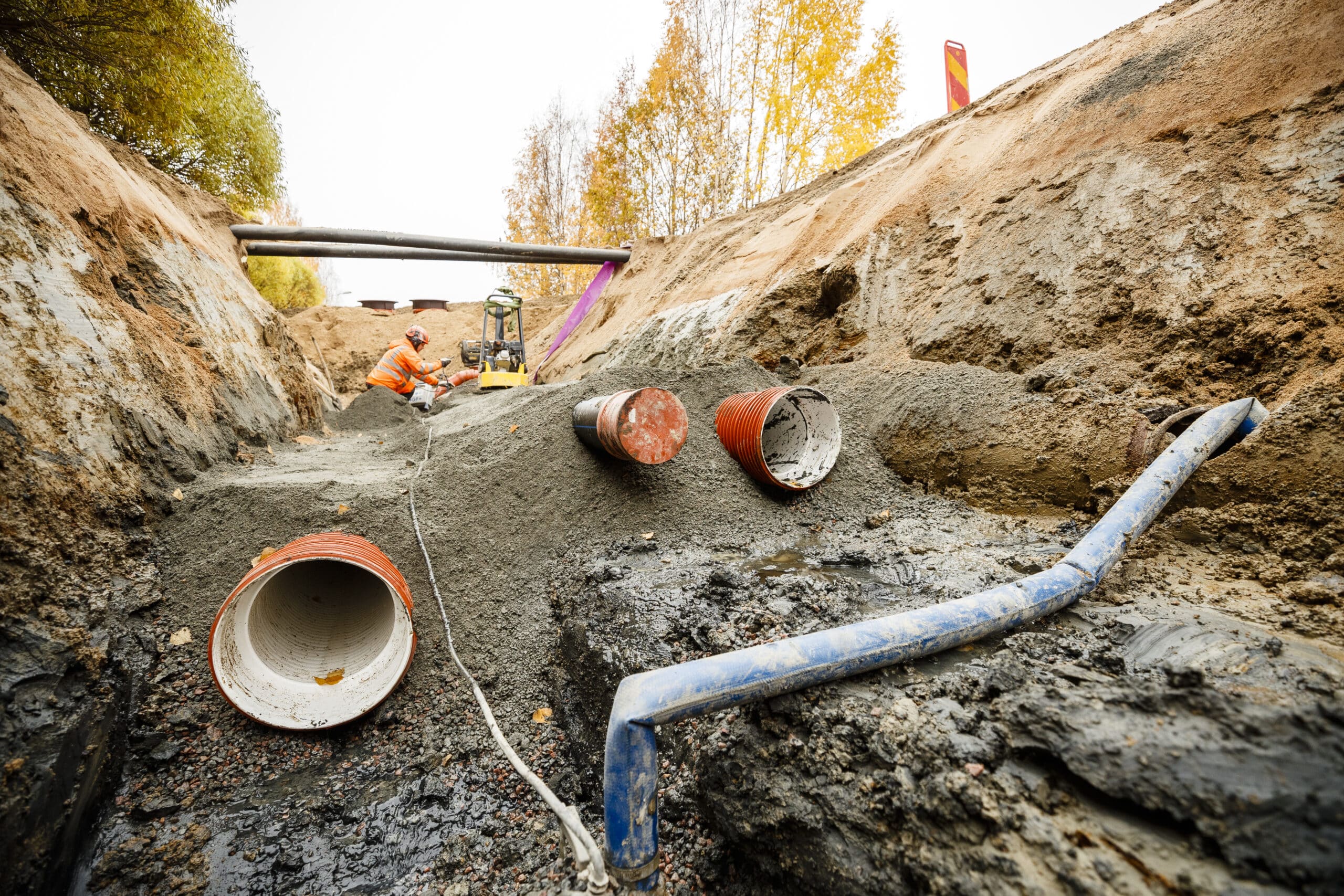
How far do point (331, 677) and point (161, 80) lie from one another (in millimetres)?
10328

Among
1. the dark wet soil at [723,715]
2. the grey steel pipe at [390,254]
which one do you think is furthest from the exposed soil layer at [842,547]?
the grey steel pipe at [390,254]

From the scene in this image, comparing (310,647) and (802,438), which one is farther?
(802,438)

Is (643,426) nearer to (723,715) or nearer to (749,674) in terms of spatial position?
(723,715)

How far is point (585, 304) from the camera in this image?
11852 mm

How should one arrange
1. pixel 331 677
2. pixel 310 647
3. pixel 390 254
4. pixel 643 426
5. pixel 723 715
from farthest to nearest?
pixel 390 254 → pixel 643 426 → pixel 310 647 → pixel 331 677 → pixel 723 715

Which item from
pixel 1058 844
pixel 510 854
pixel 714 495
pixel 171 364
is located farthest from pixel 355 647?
pixel 1058 844

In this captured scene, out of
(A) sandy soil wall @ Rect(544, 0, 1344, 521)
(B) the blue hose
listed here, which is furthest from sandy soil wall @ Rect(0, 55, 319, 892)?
(A) sandy soil wall @ Rect(544, 0, 1344, 521)

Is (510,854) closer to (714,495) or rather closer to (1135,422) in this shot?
(714,495)

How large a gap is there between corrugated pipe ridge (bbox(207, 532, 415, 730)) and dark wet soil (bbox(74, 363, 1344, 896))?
0.15 metres

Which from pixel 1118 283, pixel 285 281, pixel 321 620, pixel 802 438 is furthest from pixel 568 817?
pixel 285 281

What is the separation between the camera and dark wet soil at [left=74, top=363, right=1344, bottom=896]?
97 centimetres

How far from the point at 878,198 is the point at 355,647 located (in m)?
6.60

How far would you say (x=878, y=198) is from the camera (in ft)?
19.7

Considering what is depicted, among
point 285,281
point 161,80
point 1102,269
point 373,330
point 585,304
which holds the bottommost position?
point 1102,269
